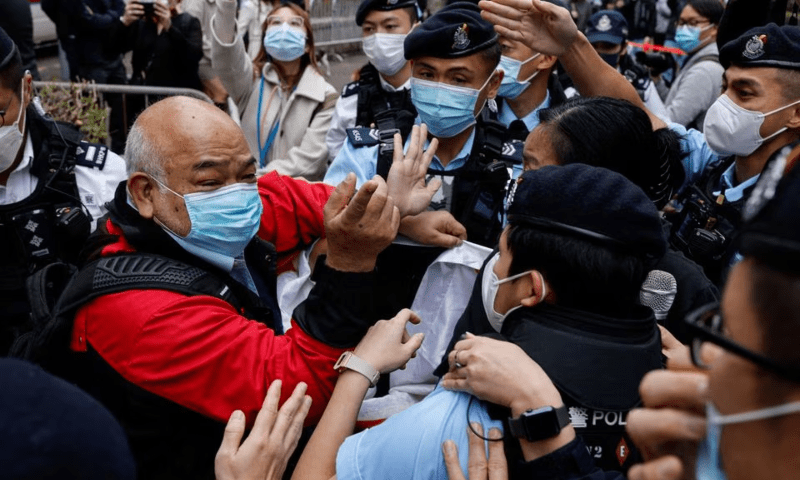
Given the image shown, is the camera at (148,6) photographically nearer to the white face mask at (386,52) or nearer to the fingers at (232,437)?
the white face mask at (386,52)

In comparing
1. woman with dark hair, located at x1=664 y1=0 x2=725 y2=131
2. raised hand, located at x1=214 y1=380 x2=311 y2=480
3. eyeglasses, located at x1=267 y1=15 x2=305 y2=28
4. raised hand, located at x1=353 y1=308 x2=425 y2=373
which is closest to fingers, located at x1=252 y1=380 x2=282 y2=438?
raised hand, located at x1=214 y1=380 x2=311 y2=480

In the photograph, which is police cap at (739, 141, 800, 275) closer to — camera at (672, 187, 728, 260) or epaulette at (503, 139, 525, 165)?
epaulette at (503, 139, 525, 165)

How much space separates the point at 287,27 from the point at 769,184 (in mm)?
4720

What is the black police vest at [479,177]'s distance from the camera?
314 centimetres

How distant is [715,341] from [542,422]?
68 centimetres

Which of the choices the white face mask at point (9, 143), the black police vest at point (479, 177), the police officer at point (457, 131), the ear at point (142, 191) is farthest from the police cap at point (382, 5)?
the ear at point (142, 191)

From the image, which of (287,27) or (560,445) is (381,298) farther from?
(287,27)

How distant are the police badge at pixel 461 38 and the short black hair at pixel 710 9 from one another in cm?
487

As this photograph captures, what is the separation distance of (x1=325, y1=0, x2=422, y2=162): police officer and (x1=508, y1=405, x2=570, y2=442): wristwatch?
10.5 ft

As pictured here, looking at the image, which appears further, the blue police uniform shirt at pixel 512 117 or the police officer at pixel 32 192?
the blue police uniform shirt at pixel 512 117

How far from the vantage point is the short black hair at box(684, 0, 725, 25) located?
7.24m

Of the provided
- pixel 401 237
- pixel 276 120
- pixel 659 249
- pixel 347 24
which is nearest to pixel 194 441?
pixel 401 237

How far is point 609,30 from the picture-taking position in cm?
679

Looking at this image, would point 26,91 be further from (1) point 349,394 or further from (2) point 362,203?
(1) point 349,394
